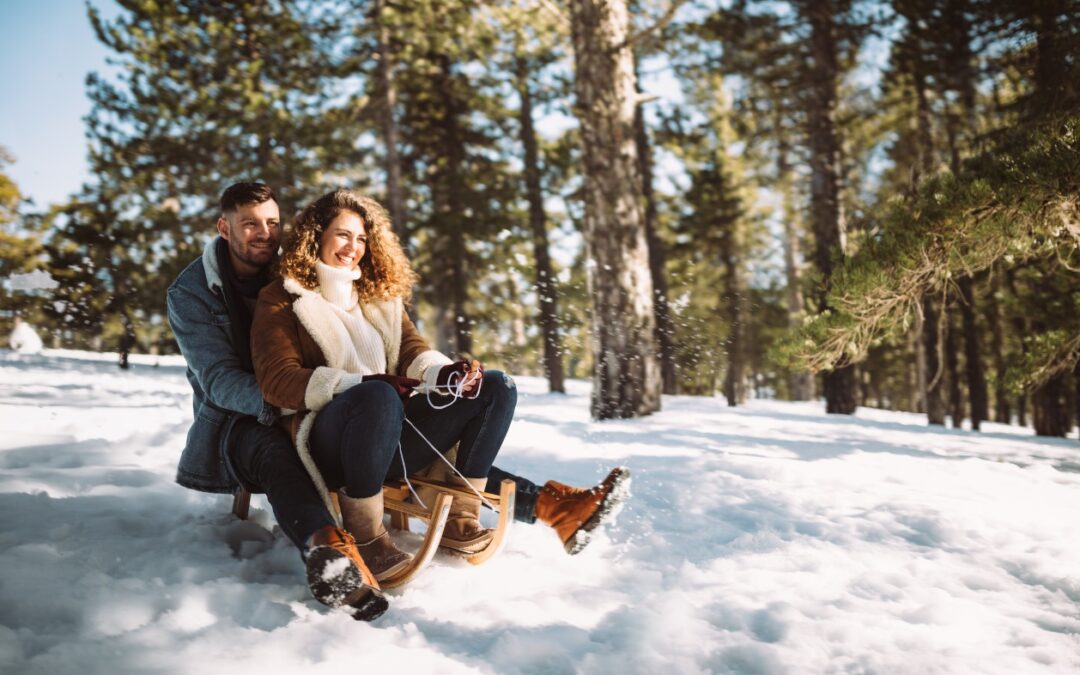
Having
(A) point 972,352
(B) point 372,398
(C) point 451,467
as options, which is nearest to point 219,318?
(B) point 372,398

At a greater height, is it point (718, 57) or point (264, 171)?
point (718, 57)

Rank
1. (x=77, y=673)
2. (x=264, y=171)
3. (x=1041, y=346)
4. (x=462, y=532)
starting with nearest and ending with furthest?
(x=77, y=673)
(x=462, y=532)
(x=1041, y=346)
(x=264, y=171)

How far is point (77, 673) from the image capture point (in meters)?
1.49

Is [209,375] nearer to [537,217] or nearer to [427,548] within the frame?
[427,548]

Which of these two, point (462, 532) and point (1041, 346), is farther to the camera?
point (1041, 346)

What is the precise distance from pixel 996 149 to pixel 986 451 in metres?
2.95

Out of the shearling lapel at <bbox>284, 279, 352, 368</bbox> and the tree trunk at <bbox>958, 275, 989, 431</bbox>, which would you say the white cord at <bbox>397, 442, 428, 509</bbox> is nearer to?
the shearling lapel at <bbox>284, 279, 352, 368</bbox>

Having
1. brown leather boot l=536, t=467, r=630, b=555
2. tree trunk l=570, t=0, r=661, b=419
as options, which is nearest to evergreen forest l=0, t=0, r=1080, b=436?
tree trunk l=570, t=0, r=661, b=419

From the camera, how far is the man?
218 centimetres

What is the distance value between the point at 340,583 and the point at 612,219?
547 centimetres

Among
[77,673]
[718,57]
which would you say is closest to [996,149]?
[77,673]

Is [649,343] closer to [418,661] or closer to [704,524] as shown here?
[704,524]

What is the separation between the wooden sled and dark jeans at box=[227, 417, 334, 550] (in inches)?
6.5

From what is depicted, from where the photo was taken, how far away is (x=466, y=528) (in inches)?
97.4
